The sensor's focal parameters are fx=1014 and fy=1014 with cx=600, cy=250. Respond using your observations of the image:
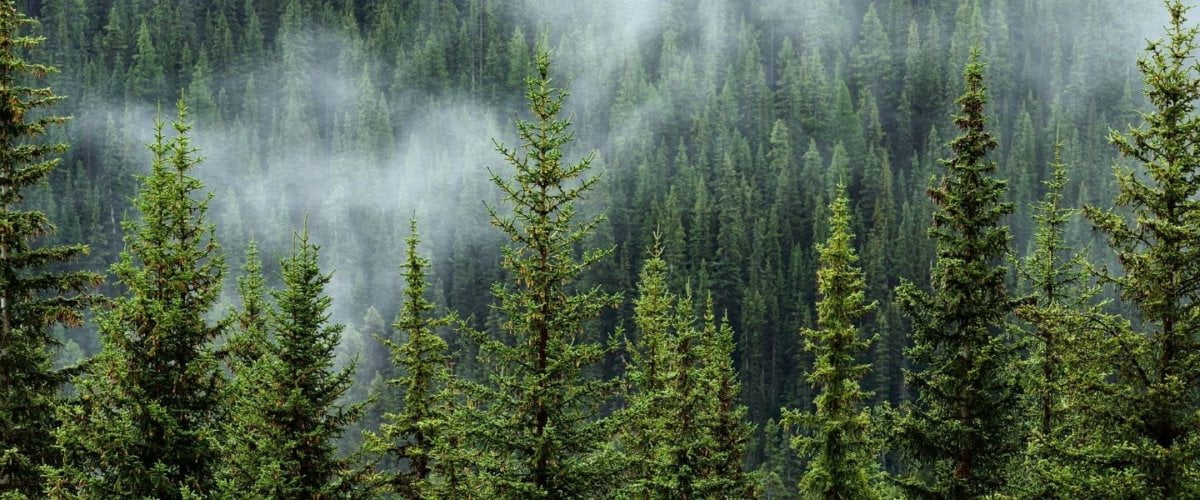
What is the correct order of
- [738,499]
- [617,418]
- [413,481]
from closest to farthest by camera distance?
[617,418] → [413,481] → [738,499]

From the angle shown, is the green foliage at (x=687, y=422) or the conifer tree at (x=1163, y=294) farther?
the green foliage at (x=687, y=422)

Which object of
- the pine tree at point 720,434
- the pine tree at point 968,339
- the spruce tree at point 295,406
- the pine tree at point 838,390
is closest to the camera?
the spruce tree at point 295,406

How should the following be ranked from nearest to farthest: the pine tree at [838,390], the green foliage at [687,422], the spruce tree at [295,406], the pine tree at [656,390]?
the spruce tree at [295,406] → the pine tree at [838,390] → the pine tree at [656,390] → the green foliage at [687,422]

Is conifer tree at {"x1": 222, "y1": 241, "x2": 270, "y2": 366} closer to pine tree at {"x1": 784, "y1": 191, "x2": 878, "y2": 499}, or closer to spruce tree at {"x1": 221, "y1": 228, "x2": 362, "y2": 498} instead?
spruce tree at {"x1": 221, "y1": 228, "x2": 362, "y2": 498}

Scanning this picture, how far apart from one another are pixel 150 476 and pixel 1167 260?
62.5 feet

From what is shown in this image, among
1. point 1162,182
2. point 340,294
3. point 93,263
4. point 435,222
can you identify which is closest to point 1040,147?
point 435,222

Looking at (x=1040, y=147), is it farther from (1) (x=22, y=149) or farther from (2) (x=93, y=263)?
(1) (x=22, y=149)

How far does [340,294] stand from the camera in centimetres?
17262

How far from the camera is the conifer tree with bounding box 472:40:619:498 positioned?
19.7 m

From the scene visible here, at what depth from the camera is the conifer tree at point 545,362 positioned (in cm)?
1970

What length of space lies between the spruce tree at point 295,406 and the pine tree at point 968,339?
42.2 feet

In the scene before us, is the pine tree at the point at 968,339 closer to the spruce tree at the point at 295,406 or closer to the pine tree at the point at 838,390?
the pine tree at the point at 838,390

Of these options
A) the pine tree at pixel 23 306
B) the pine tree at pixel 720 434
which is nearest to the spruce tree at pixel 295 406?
the pine tree at pixel 23 306

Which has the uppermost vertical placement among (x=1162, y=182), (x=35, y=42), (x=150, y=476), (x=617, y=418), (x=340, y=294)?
(x=340, y=294)
